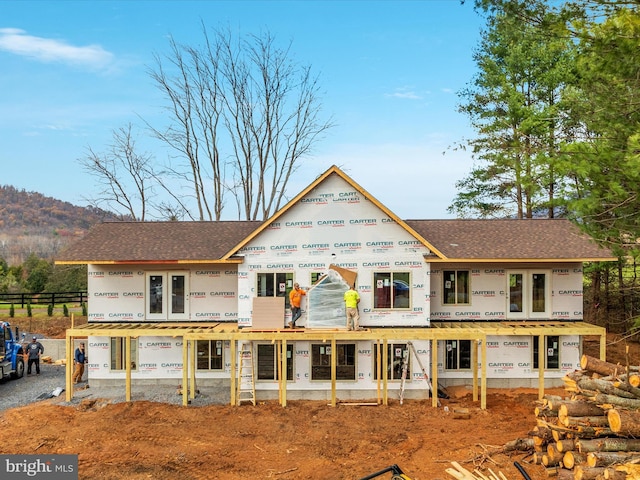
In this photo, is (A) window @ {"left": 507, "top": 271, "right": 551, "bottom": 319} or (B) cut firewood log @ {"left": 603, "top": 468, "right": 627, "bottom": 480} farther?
(A) window @ {"left": 507, "top": 271, "right": 551, "bottom": 319}

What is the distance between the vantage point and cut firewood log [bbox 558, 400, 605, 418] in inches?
438

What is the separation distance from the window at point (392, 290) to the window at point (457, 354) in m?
3.02

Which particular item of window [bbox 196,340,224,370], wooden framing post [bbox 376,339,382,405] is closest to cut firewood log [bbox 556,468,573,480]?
wooden framing post [bbox 376,339,382,405]

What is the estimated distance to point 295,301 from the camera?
1834cm

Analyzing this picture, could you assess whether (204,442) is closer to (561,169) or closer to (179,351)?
(179,351)

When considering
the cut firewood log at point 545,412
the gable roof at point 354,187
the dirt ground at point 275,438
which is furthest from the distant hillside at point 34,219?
the cut firewood log at point 545,412

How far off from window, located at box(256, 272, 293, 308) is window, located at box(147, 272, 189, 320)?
3.60 m

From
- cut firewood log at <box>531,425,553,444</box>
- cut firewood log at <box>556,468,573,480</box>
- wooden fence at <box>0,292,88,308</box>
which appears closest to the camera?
cut firewood log at <box>556,468,573,480</box>

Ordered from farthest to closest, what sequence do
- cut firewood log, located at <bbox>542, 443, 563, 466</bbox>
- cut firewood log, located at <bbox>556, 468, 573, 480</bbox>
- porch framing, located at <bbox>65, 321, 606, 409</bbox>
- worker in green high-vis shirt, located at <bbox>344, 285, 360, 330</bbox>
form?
1. worker in green high-vis shirt, located at <bbox>344, 285, 360, 330</bbox>
2. porch framing, located at <bbox>65, 321, 606, 409</bbox>
3. cut firewood log, located at <bbox>542, 443, 563, 466</bbox>
4. cut firewood log, located at <bbox>556, 468, 573, 480</bbox>

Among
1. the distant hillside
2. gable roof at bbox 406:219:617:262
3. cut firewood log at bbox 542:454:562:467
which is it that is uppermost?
the distant hillside

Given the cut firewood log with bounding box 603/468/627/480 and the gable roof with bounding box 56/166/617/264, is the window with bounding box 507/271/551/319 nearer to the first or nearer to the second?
the gable roof with bounding box 56/166/617/264

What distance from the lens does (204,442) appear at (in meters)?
14.3

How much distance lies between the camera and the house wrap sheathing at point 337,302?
18.5 m

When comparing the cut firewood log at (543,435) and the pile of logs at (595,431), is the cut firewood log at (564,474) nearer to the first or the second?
the pile of logs at (595,431)
